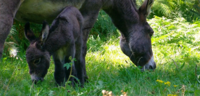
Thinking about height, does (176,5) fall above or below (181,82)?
above

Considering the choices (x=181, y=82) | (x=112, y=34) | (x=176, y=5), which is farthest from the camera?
(x=176, y=5)

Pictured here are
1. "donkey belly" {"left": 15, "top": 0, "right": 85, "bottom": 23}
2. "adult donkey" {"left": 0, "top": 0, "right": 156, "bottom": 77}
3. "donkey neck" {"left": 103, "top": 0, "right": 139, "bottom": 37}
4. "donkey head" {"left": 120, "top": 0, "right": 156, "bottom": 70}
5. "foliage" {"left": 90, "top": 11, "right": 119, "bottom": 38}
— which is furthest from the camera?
"foliage" {"left": 90, "top": 11, "right": 119, "bottom": 38}

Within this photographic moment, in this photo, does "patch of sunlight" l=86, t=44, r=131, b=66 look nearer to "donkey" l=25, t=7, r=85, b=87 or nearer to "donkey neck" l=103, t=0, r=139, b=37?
"donkey neck" l=103, t=0, r=139, b=37

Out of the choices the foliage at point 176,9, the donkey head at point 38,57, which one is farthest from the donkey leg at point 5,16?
the foliage at point 176,9

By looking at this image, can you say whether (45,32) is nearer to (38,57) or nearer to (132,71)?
(38,57)

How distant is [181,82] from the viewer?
437 centimetres

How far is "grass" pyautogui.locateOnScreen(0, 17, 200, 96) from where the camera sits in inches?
143

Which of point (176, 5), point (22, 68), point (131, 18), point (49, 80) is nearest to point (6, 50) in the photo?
point (22, 68)

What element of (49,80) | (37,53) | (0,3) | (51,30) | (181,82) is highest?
(0,3)

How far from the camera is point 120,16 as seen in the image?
17.6 feet

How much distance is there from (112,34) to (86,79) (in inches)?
152

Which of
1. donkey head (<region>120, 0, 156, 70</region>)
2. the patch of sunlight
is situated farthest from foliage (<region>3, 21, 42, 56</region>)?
donkey head (<region>120, 0, 156, 70</region>)

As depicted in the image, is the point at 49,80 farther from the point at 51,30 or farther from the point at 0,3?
the point at 0,3

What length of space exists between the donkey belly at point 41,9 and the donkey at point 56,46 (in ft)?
0.59
